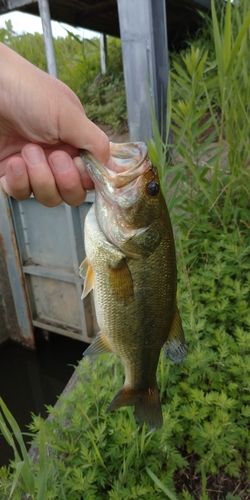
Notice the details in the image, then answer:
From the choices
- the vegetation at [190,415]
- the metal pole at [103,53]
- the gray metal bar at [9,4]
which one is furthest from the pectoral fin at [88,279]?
the metal pole at [103,53]

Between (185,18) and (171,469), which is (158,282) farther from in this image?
(185,18)

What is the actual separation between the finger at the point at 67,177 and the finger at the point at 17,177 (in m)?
0.10

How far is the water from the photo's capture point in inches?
206

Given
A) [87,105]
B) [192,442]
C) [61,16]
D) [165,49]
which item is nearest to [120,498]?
[192,442]

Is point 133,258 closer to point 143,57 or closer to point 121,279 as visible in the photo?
point 121,279

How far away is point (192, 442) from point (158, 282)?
1.06 metres

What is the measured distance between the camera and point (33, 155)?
1.30m

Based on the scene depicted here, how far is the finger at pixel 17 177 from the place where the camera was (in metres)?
1.29

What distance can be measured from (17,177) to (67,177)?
0.17 m

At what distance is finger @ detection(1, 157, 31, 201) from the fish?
24 centimetres

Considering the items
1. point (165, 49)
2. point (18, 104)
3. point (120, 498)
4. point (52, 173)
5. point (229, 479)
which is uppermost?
point (165, 49)

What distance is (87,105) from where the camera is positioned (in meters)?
5.85

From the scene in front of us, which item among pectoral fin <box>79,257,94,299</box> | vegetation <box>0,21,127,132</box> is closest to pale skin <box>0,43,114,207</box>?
pectoral fin <box>79,257,94,299</box>

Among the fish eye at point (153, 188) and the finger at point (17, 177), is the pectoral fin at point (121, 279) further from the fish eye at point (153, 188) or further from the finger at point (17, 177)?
the finger at point (17, 177)
